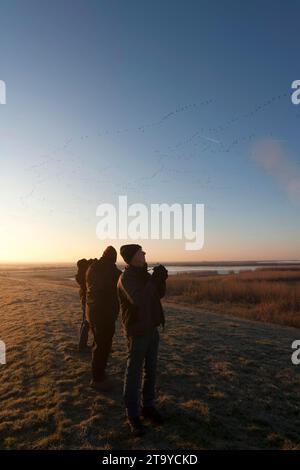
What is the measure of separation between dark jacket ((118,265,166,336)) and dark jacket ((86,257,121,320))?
158cm

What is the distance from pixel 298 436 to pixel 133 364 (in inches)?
104

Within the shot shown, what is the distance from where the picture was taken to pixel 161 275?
5.66 m

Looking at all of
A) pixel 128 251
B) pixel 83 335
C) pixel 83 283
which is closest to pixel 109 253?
pixel 128 251

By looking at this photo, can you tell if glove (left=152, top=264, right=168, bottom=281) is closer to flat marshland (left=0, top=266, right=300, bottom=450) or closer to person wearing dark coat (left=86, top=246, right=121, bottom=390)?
person wearing dark coat (left=86, top=246, right=121, bottom=390)

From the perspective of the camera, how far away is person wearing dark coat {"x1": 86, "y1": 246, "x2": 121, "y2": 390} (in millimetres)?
7277

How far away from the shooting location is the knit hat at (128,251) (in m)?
5.78

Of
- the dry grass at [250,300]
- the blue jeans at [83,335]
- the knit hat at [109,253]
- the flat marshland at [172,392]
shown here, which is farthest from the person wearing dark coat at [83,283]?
the dry grass at [250,300]

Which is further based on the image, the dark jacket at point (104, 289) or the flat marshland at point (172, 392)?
the dark jacket at point (104, 289)

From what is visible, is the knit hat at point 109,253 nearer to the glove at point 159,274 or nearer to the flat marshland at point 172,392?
the glove at point 159,274

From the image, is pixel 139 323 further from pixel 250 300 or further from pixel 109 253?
pixel 250 300

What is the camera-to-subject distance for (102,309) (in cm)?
730

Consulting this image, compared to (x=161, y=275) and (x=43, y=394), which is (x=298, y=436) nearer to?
(x=161, y=275)

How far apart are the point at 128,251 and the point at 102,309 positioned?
6.48 feet
